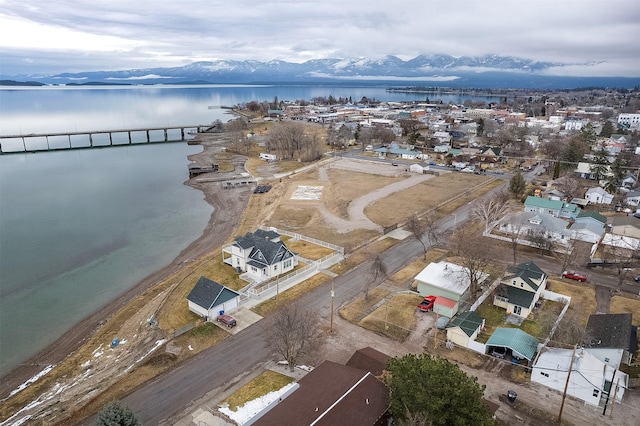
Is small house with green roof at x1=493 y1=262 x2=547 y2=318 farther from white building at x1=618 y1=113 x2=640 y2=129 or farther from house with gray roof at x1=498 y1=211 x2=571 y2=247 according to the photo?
white building at x1=618 y1=113 x2=640 y2=129

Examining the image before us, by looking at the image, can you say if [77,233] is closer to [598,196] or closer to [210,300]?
[210,300]

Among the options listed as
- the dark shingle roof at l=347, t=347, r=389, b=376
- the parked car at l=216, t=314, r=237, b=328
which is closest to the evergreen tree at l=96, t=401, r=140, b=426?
the parked car at l=216, t=314, r=237, b=328

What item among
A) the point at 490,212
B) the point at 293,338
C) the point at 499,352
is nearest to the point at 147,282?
the point at 293,338

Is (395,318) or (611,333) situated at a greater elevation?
(611,333)

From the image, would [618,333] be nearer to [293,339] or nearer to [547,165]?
[293,339]

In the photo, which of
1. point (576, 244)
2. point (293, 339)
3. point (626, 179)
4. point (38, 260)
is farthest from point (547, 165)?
point (38, 260)

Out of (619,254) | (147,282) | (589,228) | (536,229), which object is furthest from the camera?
(589,228)

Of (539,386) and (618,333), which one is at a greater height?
(618,333)
